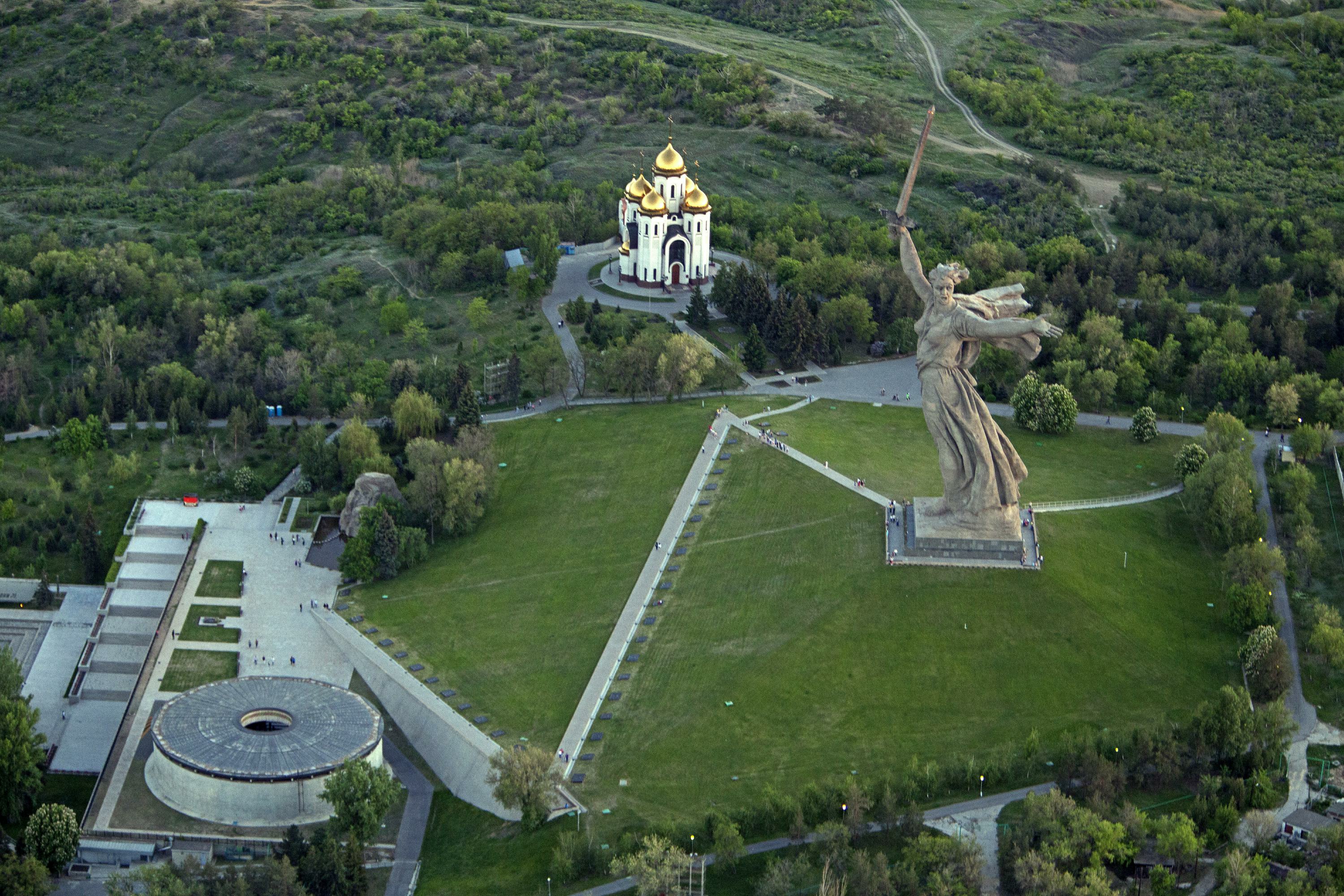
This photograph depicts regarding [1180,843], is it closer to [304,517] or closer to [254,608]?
[254,608]

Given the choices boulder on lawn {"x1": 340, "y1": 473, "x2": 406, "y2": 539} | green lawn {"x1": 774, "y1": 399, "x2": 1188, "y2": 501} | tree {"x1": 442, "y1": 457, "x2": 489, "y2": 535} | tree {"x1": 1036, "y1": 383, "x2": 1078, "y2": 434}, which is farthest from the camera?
tree {"x1": 1036, "y1": 383, "x2": 1078, "y2": 434}

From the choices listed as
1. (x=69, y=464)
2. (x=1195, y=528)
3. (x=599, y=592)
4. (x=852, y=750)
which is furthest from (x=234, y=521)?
(x=1195, y=528)

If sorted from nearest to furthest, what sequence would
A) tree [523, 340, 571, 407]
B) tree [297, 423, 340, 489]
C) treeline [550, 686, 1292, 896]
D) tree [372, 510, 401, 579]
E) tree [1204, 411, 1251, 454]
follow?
treeline [550, 686, 1292, 896] < tree [372, 510, 401, 579] < tree [1204, 411, 1251, 454] < tree [297, 423, 340, 489] < tree [523, 340, 571, 407]

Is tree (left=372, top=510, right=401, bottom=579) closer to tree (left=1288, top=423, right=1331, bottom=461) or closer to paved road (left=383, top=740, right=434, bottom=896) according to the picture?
paved road (left=383, top=740, right=434, bottom=896)

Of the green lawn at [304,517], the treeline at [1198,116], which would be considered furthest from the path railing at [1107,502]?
the treeline at [1198,116]

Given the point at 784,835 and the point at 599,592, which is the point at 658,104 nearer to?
the point at 599,592

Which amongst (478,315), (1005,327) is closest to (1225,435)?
(1005,327)

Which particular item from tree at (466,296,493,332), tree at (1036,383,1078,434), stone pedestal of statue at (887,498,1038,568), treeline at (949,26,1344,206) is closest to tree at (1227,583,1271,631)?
stone pedestal of statue at (887,498,1038,568)
